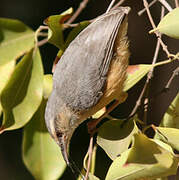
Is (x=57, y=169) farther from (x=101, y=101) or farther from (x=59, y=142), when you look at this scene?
(x=101, y=101)

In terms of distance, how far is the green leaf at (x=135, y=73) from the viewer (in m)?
1.68

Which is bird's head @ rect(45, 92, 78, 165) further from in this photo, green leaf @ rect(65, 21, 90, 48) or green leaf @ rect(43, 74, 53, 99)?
green leaf @ rect(65, 21, 90, 48)

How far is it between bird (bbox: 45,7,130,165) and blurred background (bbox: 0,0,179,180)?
177cm

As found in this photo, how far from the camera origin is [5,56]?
188 centimetres

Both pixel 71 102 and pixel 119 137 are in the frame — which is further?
pixel 71 102

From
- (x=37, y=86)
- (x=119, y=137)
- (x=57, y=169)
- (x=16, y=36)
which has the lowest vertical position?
(x=57, y=169)

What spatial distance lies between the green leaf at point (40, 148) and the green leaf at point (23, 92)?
0.16m

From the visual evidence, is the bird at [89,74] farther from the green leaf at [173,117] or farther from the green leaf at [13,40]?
the green leaf at [173,117]

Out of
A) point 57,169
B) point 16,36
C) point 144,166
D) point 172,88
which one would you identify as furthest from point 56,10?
point 144,166

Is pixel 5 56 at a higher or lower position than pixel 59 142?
higher

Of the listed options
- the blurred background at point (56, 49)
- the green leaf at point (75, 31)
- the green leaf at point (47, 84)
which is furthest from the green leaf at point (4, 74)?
the blurred background at point (56, 49)

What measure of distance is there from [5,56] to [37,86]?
0.22 m

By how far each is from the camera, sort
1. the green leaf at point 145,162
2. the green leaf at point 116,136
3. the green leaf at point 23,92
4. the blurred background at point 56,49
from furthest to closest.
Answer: the blurred background at point 56,49 < the green leaf at point 23,92 < the green leaf at point 116,136 < the green leaf at point 145,162

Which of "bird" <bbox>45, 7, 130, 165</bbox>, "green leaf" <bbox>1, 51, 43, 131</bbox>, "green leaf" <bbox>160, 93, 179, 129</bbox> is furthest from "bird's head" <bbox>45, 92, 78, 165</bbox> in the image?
"green leaf" <bbox>160, 93, 179, 129</bbox>
